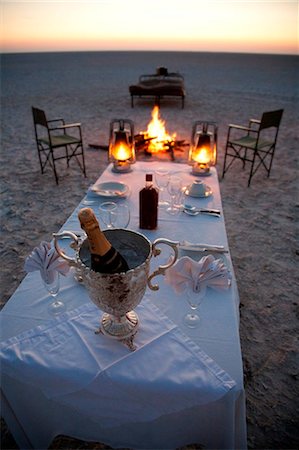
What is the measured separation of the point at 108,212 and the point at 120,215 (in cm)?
8

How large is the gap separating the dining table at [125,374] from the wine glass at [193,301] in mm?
29

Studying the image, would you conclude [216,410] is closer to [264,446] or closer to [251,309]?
[264,446]

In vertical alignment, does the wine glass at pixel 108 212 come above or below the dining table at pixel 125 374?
above

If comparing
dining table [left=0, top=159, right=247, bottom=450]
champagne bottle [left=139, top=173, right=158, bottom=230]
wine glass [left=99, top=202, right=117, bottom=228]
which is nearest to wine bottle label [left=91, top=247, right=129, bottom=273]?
dining table [left=0, top=159, right=247, bottom=450]

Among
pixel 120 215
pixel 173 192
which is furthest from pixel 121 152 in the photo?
pixel 120 215

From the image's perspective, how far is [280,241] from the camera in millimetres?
3893

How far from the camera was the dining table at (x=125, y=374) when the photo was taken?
44.5 inches

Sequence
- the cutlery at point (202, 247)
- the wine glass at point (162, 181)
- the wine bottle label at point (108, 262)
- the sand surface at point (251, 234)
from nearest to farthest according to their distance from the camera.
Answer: the wine bottle label at point (108, 262) → the cutlery at point (202, 247) → the sand surface at point (251, 234) → the wine glass at point (162, 181)

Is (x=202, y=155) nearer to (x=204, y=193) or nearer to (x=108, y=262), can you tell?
(x=204, y=193)

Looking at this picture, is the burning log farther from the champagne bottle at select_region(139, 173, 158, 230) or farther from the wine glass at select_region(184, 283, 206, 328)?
the wine glass at select_region(184, 283, 206, 328)

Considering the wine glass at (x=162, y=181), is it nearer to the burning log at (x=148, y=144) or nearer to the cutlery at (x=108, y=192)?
the cutlery at (x=108, y=192)

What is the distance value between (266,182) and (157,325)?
4.86 metres

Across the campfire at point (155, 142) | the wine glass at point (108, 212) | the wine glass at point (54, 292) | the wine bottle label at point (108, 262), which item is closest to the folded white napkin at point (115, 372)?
the wine glass at point (54, 292)

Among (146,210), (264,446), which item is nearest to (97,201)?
(146,210)
